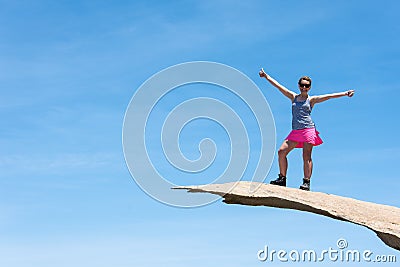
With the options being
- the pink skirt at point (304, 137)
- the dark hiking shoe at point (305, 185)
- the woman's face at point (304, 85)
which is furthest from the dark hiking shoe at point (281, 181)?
the woman's face at point (304, 85)

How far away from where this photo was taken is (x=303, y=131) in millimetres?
9875

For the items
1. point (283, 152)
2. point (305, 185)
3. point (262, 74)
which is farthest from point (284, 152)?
point (262, 74)

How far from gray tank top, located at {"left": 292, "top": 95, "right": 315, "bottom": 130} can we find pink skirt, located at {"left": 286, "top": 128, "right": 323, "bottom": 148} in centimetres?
6

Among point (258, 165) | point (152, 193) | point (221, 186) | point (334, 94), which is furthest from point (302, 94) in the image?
point (152, 193)

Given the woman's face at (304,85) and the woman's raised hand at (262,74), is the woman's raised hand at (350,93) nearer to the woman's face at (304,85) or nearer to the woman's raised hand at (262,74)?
the woman's face at (304,85)

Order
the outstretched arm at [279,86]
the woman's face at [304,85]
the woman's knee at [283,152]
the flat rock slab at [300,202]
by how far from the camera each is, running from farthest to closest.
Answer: the outstretched arm at [279,86], the woman's face at [304,85], the woman's knee at [283,152], the flat rock slab at [300,202]

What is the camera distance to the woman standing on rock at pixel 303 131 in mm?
9844

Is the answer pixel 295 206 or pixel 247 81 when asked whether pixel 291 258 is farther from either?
pixel 247 81

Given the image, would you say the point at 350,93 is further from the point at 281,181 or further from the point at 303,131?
the point at 281,181

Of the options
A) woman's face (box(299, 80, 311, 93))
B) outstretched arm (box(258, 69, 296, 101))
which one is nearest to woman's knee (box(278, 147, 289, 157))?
outstretched arm (box(258, 69, 296, 101))

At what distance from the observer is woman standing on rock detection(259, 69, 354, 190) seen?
388 inches

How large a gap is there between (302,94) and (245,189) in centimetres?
186

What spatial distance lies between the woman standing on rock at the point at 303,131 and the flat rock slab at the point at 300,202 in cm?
42

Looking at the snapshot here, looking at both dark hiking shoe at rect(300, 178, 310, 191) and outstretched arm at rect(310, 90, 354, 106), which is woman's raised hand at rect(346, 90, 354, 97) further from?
dark hiking shoe at rect(300, 178, 310, 191)
